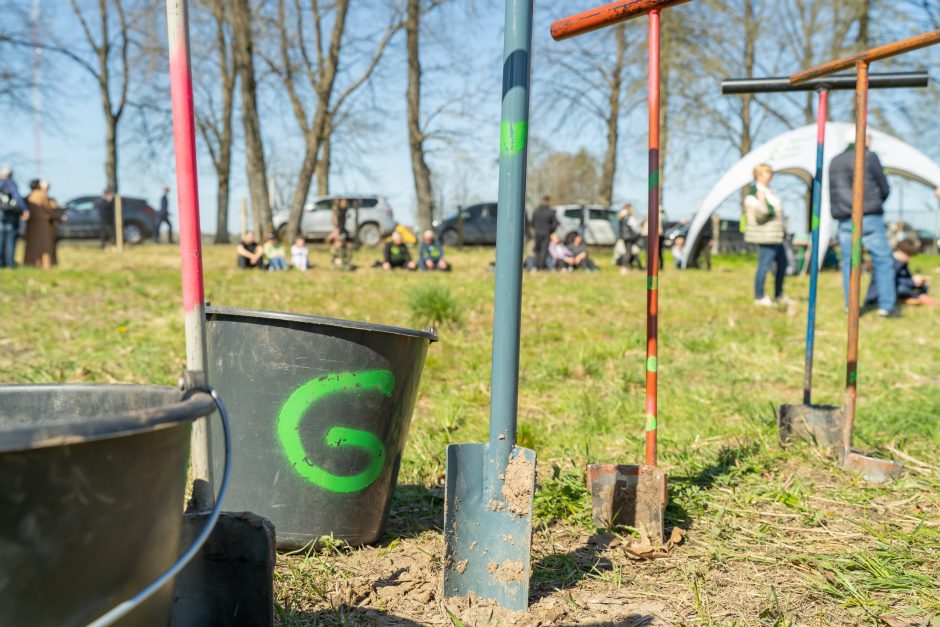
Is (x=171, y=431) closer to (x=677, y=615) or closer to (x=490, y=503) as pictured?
(x=490, y=503)

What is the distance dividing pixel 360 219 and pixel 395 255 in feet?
24.2

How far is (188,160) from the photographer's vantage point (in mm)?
1610

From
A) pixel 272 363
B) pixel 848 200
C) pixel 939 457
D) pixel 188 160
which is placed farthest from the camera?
pixel 848 200

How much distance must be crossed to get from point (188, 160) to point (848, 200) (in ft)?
21.7

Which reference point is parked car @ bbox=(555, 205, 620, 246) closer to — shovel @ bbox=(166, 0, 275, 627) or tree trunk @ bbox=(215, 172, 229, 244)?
tree trunk @ bbox=(215, 172, 229, 244)

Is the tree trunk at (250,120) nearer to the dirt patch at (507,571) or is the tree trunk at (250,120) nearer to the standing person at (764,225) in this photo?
the standing person at (764,225)

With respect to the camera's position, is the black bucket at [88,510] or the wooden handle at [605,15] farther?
the wooden handle at [605,15]

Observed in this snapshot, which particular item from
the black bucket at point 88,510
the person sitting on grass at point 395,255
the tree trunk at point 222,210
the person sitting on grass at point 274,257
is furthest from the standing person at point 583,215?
the black bucket at point 88,510

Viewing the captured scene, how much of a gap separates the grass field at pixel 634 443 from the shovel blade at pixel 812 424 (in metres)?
0.08

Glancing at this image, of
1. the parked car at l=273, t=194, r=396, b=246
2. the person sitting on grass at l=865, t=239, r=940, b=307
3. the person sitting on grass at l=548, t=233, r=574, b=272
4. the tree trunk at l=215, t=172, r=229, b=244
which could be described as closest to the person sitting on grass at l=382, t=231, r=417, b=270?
the person sitting on grass at l=548, t=233, r=574, b=272

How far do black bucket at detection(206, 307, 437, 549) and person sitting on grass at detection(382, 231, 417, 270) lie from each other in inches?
438

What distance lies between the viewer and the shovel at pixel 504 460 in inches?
77.8

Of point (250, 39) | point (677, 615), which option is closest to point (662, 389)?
point (677, 615)

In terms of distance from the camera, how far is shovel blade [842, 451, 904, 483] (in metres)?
2.86
